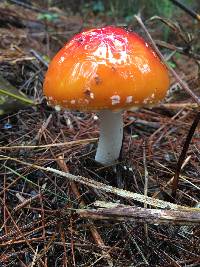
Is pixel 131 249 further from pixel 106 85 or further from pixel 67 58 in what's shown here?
pixel 67 58

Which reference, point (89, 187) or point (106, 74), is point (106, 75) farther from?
point (89, 187)

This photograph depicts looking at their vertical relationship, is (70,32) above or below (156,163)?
above

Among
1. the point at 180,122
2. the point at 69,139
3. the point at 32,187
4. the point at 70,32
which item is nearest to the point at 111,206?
the point at 32,187

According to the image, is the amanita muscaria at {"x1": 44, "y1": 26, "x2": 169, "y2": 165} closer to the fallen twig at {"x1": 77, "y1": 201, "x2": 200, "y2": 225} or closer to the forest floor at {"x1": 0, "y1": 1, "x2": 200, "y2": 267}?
the forest floor at {"x1": 0, "y1": 1, "x2": 200, "y2": 267}

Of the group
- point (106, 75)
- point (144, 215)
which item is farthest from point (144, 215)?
point (106, 75)

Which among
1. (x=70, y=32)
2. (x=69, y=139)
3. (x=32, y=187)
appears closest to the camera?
(x=32, y=187)

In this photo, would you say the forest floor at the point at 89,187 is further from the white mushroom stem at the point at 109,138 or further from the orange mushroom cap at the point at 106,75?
the orange mushroom cap at the point at 106,75

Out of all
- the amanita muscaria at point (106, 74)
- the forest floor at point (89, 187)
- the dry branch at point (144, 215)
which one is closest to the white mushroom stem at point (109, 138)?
the forest floor at point (89, 187)

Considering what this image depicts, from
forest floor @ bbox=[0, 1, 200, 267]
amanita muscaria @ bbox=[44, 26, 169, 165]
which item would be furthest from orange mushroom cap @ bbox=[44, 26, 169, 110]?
forest floor @ bbox=[0, 1, 200, 267]
